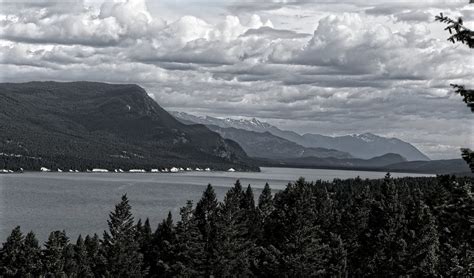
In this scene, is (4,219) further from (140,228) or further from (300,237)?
(300,237)

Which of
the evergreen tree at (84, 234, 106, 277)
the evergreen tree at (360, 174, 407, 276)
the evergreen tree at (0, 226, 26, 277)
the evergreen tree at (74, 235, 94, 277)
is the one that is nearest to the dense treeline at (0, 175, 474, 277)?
the evergreen tree at (0, 226, 26, 277)

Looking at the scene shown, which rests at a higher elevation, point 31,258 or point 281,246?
point 281,246

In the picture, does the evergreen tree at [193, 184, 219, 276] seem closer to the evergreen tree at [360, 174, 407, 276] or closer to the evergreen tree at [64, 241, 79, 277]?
the evergreen tree at [360, 174, 407, 276]

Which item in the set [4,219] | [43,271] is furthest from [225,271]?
[4,219]

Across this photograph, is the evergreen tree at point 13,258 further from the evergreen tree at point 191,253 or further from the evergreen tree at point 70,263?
the evergreen tree at point 191,253

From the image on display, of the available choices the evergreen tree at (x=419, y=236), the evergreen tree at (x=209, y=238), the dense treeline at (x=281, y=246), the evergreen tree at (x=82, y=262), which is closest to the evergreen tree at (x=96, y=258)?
the dense treeline at (x=281, y=246)

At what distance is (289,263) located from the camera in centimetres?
6000

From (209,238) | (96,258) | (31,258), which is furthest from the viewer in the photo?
(96,258)

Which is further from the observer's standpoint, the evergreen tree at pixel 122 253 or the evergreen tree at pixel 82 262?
the evergreen tree at pixel 82 262

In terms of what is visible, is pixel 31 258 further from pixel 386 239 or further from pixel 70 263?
pixel 386 239

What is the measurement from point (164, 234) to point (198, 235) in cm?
1593

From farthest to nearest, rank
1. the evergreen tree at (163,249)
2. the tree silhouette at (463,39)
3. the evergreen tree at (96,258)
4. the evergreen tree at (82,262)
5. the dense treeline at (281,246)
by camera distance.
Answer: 1. the evergreen tree at (82,262)
2. the evergreen tree at (163,249)
3. the evergreen tree at (96,258)
4. the dense treeline at (281,246)
5. the tree silhouette at (463,39)

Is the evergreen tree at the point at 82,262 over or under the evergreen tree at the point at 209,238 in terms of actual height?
under

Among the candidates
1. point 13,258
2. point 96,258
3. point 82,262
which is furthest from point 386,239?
point 13,258
